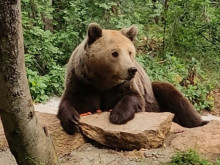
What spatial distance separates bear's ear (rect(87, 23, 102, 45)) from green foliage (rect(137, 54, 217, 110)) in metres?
4.76

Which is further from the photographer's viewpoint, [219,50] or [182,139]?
[219,50]

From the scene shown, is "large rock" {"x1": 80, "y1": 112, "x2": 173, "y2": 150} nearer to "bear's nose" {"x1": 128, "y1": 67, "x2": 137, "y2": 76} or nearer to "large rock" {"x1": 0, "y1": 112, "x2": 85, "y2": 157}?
"large rock" {"x1": 0, "y1": 112, "x2": 85, "y2": 157}

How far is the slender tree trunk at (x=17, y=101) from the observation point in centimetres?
236

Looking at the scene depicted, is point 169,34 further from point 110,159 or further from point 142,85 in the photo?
point 110,159

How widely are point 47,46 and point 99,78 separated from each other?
4527 millimetres

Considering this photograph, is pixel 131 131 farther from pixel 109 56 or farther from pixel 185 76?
pixel 185 76

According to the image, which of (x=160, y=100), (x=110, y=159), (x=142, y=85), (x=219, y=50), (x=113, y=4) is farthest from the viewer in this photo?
(x=219, y=50)

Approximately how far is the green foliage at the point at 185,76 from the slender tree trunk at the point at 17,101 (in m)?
6.49

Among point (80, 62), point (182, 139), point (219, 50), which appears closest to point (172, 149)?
point (182, 139)

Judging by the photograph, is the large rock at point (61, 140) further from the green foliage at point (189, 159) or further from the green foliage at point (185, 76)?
the green foliage at point (185, 76)

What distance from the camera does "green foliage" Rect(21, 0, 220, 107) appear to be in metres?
8.80

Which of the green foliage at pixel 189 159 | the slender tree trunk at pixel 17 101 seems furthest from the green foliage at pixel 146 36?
the slender tree trunk at pixel 17 101

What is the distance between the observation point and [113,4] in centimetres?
907

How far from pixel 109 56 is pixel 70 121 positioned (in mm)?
868
